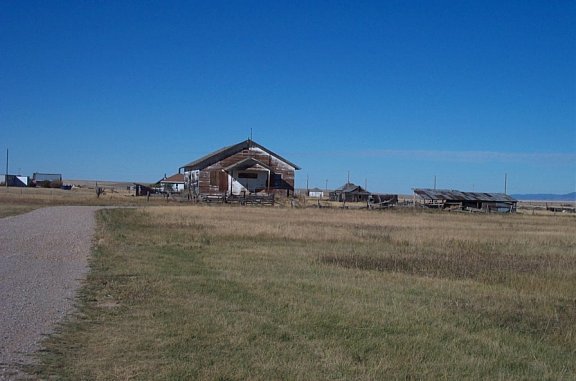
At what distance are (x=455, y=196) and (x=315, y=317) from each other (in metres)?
65.6

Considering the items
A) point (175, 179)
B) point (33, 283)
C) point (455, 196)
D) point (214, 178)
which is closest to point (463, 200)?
point (455, 196)

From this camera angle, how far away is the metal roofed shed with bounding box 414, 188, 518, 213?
231 ft

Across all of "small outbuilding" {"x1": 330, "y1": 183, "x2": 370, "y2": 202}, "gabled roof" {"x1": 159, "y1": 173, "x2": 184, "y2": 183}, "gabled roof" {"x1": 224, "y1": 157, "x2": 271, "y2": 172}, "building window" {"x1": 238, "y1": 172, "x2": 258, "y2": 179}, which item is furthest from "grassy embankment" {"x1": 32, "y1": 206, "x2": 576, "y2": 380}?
"gabled roof" {"x1": 159, "y1": 173, "x2": 184, "y2": 183}

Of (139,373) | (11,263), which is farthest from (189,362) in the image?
(11,263)

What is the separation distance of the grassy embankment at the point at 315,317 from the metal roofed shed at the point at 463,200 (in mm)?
51209

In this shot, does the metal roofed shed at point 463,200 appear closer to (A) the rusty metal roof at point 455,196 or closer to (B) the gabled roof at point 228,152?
(A) the rusty metal roof at point 455,196

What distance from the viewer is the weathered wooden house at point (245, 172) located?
2522 inches

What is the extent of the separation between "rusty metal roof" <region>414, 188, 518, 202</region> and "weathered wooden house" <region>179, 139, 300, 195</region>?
54.8 feet

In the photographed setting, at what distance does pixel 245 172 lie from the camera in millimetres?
64188

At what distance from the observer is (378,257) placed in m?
19.0

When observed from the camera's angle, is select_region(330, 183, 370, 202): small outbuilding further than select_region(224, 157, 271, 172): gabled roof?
Yes

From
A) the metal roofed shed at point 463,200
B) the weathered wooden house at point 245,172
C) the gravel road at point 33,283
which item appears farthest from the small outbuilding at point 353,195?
the gravel road at point 33,283

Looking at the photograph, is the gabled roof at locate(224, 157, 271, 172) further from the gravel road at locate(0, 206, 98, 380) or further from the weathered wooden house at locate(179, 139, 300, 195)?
the gravel road at locate(0, 206, 98, 380)

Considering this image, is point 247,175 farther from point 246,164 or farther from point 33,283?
point 33,283
